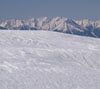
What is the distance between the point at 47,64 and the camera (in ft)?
21.6

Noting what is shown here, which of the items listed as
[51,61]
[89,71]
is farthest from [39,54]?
[89,71]

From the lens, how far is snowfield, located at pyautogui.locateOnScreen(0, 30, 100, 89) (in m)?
5.51

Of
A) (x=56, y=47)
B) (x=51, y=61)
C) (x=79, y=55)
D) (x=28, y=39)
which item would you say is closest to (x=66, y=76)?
(x=51, y=61)

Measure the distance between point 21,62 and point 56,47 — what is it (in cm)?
203

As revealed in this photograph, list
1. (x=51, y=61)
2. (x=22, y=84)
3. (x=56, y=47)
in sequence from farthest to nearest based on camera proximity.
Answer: (x=56, y=47) → (x=51, y=61) → (x=22, y=84)

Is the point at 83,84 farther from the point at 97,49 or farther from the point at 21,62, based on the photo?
the point at 97,49

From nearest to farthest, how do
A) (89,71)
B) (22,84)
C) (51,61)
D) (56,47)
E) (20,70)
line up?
(22,84)
(20,70)
(89,71)
(51,61)
(56,47)

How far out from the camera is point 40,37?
959 cm

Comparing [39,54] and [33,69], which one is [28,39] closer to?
[39,54]

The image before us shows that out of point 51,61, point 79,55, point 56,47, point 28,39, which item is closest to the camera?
point 51,61

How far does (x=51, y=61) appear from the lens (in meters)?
6.85

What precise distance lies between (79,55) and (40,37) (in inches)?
106

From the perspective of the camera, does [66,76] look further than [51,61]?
No

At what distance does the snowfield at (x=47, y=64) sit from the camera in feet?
18.1
